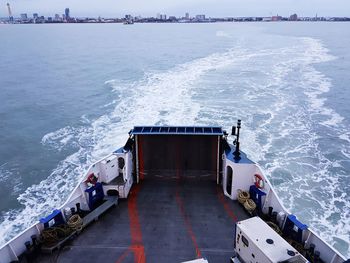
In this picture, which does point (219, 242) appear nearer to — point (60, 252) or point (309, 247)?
point (309, 247)

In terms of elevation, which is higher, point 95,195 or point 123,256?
point 95,195

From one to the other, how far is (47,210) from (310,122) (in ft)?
80.6

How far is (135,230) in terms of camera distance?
34.7ft

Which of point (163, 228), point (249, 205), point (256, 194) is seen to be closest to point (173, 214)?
point (163, 228)

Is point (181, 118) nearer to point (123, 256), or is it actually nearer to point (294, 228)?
point (294, 228)

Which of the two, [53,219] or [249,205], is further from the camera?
[249,205]

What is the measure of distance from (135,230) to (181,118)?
63.2 feet

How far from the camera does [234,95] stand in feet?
122

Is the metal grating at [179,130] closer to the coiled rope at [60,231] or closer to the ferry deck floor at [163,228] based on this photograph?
the ferry deck floor at [163,228]

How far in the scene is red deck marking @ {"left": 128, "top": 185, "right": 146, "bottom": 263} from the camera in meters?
9.48

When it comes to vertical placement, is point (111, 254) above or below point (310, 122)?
above

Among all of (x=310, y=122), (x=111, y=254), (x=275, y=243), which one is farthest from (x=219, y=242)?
(x=310, y=122)

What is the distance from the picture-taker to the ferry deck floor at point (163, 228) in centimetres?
947

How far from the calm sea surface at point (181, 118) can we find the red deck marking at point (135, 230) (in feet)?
26.1
